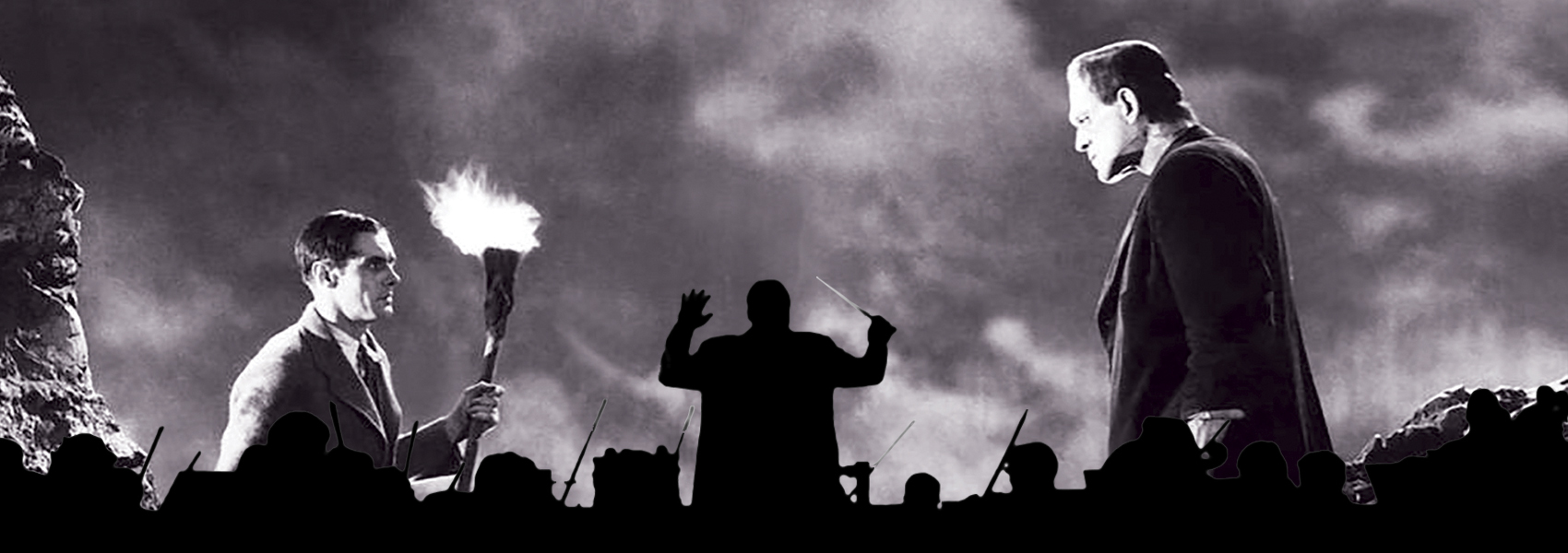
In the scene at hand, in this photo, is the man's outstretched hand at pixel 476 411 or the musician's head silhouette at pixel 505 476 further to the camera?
the man's outstretched hand at pixel 476 411

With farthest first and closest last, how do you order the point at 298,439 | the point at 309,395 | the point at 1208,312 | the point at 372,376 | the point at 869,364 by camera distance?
1. the point at 372,376
2. the point at 309,395
3. the point at 1208,312
4. the point at 869,364
5. the point at 298,439

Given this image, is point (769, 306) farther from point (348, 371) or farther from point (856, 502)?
point (348, 371)

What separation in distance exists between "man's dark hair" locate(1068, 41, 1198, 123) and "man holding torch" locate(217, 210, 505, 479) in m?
7.42

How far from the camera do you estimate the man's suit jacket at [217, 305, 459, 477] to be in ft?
66.4

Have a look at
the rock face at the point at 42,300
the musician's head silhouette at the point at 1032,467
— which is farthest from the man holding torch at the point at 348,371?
the musician's head silhouette at the point at 1032,467

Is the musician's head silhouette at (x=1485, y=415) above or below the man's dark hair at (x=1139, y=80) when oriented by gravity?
below

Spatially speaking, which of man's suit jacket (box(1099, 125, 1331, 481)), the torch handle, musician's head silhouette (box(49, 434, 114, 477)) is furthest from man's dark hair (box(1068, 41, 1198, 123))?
musician's head silhouette (box(49, 434, 114, 477))

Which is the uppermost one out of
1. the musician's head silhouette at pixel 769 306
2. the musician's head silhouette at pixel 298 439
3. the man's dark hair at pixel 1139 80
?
the man's dark hair at pixel 1139 80

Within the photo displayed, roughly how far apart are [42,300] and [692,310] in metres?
17.9

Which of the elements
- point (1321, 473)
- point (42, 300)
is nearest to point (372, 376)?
point (42, 300)

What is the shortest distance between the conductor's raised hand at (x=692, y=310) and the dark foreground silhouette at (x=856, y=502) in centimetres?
81

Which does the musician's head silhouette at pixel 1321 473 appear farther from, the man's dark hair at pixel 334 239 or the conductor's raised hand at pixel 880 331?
the man's dark hair at pixel 334 239

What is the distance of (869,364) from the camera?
39.1 feet

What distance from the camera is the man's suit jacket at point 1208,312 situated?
17.0 meters
